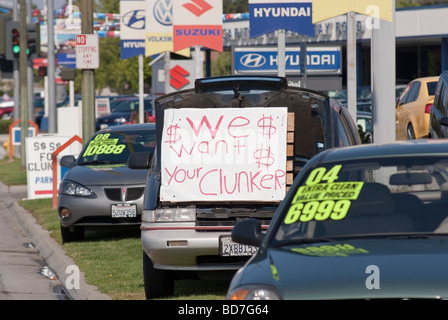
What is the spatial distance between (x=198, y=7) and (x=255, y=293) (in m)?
14.7

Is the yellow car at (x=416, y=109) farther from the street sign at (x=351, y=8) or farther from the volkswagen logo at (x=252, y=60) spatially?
the street sign at (x=351, y=8)

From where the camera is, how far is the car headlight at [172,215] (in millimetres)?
9834

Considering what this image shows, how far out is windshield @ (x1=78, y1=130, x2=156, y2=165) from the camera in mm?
15922

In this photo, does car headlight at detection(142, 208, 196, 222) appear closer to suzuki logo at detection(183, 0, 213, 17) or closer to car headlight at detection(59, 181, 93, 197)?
car headlight at detection(59, 181, 93, 197)

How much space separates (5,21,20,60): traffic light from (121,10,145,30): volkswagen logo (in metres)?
3.31

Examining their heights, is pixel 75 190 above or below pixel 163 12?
below

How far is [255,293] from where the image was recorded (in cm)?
552

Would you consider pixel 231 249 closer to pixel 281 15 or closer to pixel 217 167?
pixel 217 167

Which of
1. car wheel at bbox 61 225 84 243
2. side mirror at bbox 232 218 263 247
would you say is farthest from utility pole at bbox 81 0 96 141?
side mirror at bbox 232 218 263 247

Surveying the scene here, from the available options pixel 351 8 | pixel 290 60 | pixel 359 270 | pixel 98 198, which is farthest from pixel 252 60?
pixel 359 270

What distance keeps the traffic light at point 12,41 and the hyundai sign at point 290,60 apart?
13068 millimetres

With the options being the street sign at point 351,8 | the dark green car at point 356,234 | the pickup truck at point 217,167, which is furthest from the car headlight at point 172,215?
the street sign at point 351,8
